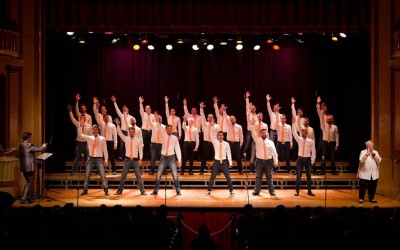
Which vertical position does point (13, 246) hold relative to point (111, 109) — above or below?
below

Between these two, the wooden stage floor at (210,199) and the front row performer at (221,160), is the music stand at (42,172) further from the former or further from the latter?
the front row performer at (221,160)

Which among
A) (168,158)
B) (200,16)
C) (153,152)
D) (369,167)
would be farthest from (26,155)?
(369,167)

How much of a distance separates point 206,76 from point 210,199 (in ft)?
23.7

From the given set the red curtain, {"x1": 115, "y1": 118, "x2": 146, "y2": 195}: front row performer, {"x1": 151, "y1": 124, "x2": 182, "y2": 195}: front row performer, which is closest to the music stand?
{"x1": 115, "y1": 118, "x2": 146, "y2": 195}: front row performer

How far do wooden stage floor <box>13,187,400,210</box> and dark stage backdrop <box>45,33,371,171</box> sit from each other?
4.45 m

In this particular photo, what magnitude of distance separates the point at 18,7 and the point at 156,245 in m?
9.34

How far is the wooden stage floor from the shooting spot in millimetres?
12359

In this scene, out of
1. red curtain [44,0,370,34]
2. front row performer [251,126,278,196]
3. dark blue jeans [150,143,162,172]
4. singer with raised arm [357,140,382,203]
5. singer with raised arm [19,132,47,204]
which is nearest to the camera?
singer with raised arm [19,132,47,204]

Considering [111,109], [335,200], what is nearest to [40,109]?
[111,109]

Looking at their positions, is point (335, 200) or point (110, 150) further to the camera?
point (110, 150)

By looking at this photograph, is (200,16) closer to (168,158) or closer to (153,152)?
(168,158)

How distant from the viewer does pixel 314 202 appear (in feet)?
41.8

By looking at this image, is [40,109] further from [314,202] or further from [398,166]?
[398,166]

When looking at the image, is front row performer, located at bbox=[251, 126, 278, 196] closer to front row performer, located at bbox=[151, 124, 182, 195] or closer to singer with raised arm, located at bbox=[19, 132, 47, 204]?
front row performer, located at bbox=[151, 124, 182, 195]
